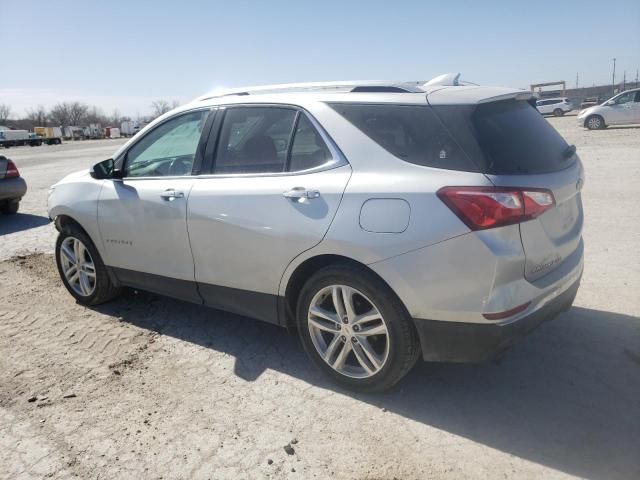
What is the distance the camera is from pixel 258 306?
3.39 m

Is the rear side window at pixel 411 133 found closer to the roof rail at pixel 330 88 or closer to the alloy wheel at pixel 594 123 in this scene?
the roof rail at pixel 330 88

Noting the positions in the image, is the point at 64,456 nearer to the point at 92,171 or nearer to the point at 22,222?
the point at 92,171

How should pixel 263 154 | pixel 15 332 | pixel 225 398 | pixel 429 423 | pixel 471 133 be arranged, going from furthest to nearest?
pixel 15 332 → pixel 263 154 → pixel 225 398 → pixel 429 423 → pixel 471 133

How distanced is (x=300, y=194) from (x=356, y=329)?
868mm

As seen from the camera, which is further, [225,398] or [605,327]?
[605,327]

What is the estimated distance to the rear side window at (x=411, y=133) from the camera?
2.61 metres

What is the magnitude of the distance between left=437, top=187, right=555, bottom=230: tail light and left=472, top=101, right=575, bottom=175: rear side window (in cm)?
12

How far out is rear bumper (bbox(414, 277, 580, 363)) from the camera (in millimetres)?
2566

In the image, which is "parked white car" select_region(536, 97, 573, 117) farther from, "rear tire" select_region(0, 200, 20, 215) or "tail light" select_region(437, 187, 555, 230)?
"tail light" select_region(437, 187, 555, 230)

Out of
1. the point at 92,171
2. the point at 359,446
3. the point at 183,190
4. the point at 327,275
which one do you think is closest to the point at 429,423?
the point at 359,446

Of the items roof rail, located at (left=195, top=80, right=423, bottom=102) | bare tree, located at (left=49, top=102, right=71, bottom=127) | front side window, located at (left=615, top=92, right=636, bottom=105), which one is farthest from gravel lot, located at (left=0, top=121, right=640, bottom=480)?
bare tree, located at (left=49, top=102, right=71, bottom=127)

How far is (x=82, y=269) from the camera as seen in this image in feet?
15.3

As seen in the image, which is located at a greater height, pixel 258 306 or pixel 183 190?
pixel 183 190

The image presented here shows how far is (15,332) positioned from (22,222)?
562 cm
